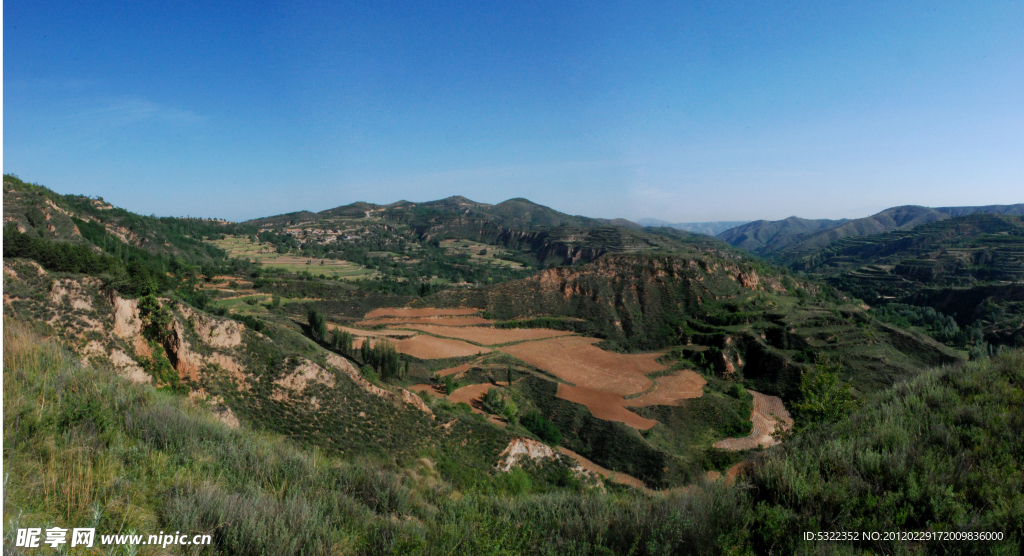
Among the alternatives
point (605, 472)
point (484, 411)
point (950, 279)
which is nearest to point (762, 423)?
point (605, 472)

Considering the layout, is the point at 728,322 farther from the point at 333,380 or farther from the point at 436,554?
the point at 436,554

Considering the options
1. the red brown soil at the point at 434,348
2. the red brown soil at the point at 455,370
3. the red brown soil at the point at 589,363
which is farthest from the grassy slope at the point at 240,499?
the red brown soil at the point at 434,348

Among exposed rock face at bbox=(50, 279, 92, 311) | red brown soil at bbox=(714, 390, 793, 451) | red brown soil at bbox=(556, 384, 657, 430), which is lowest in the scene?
red brown soil at bbox=(714, 390, 793, 451)

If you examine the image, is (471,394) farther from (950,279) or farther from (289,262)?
(950,279)

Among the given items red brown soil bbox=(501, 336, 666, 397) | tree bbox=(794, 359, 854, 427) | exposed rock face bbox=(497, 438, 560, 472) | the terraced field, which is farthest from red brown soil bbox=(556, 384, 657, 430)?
the terraced field

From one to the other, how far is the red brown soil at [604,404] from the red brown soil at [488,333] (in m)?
10.7

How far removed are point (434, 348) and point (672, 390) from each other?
18913 millimetres

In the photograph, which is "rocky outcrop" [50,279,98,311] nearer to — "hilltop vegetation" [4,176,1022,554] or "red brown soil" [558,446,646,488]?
"hilltop vegetation" [4,176,1022,554]

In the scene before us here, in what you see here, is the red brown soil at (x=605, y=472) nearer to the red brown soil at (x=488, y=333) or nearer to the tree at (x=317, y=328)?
the red brown soil at (x=488, y=333)

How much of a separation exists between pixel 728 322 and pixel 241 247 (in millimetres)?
96139

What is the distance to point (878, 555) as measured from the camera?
15.7 ft

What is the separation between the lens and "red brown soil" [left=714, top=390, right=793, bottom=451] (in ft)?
82.5

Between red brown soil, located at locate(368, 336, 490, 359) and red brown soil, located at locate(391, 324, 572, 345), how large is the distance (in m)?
1.68

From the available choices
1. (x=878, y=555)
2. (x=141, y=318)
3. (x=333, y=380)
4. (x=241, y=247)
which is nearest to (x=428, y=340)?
(x=333, y=380)
